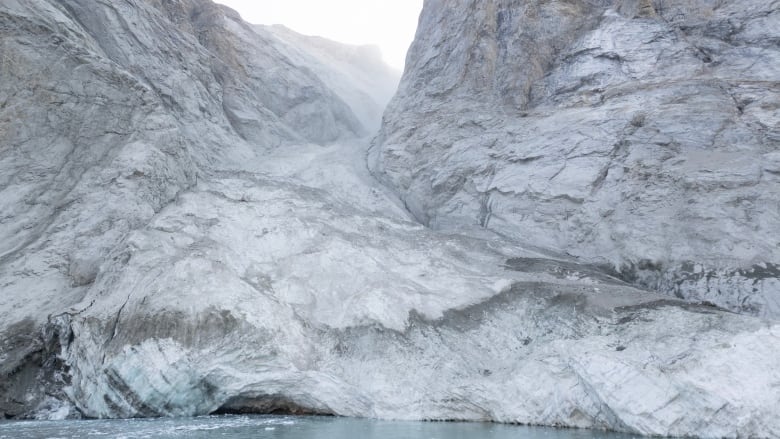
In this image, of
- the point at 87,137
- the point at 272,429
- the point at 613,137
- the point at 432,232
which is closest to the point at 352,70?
the point at 87,137

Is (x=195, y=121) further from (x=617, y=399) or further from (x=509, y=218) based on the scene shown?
(x=617, y=399)

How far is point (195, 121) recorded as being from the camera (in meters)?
28.8

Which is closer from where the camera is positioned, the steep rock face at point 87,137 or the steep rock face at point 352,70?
the steep rock face at point 87,137

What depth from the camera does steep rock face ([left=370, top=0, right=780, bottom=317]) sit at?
59.8 ft

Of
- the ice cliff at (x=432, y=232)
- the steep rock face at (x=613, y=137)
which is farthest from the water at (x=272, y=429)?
the steep rock face at (x=613, y=137)

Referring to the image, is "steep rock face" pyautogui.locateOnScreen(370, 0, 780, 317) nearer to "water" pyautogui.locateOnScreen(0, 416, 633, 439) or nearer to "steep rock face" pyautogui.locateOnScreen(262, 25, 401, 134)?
"water" pyautogui.locateOnScreen(0, 416, 633, 439)

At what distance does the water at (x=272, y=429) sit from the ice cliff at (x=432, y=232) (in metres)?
0.86

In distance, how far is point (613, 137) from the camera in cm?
2214

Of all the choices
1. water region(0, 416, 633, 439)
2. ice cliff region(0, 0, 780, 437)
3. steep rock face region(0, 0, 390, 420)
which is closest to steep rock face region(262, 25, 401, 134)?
steep rock face region(0, 0, 390, 420)

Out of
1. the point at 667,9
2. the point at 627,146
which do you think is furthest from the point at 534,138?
the point at 667,9

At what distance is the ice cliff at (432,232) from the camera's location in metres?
15.2

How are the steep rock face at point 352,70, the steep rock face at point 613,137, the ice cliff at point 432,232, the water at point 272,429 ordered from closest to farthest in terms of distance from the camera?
the water at point 272,429 < the ice cliff at point 432,232 < the steep rock face at point 613,137 < the steep rock face at point 352,70

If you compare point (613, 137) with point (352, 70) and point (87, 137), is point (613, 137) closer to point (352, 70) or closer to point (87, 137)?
point (87, 137)

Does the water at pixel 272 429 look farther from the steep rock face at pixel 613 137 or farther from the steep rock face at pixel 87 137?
the steep rock face at pixel 613 137
